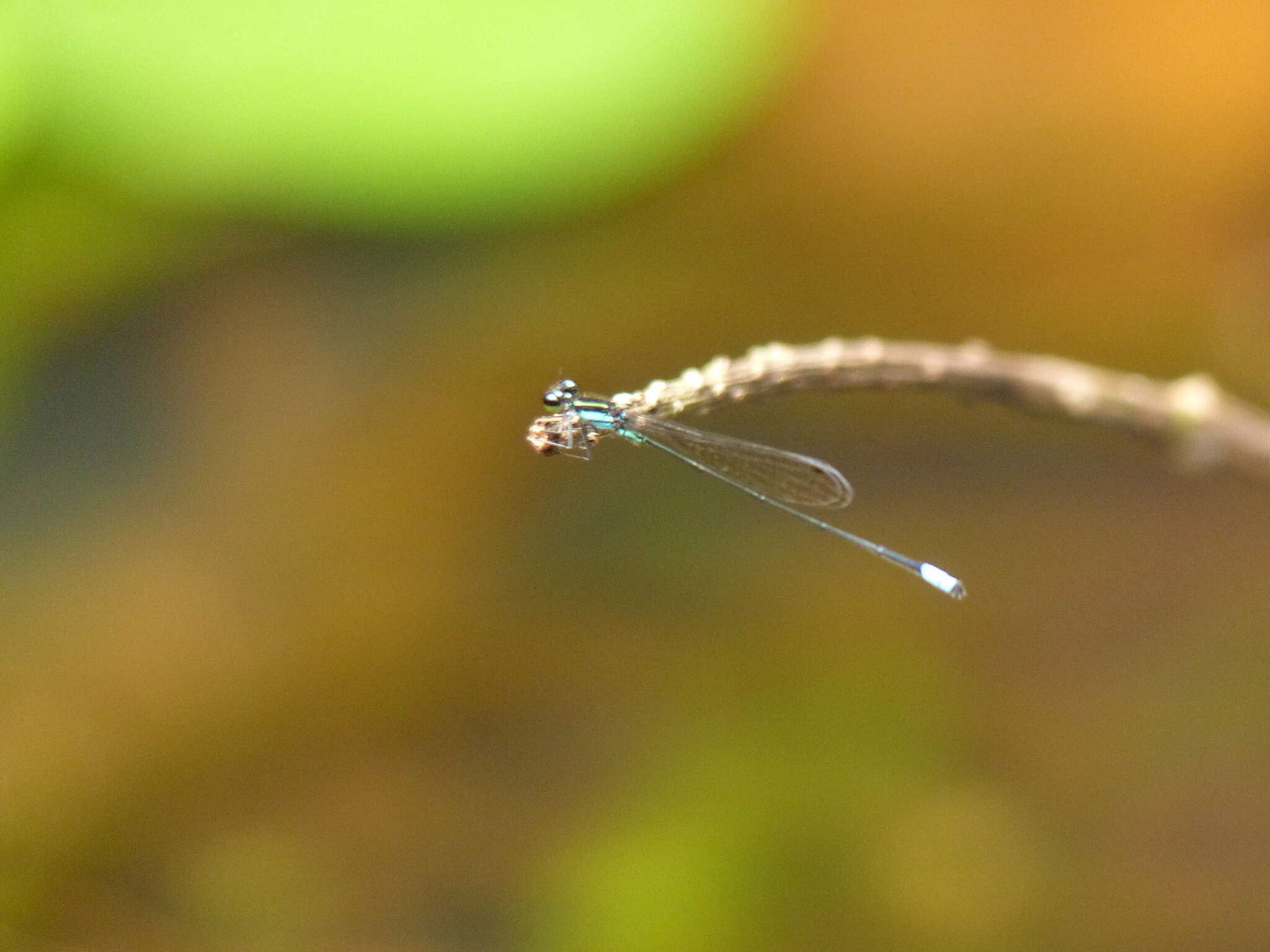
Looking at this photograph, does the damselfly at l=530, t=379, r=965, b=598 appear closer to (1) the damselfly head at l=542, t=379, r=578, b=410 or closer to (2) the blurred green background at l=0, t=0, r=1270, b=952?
(1) the damselfly head at l=542, t=379, r=578, b=410

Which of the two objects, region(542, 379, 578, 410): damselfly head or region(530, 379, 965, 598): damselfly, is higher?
region(530, 379, 965, 598): damselfly

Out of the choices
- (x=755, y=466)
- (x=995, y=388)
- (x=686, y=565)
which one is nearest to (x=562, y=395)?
(x=755, y=466)

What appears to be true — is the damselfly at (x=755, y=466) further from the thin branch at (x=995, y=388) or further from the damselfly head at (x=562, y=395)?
the thin branch at (x=995, y=388)

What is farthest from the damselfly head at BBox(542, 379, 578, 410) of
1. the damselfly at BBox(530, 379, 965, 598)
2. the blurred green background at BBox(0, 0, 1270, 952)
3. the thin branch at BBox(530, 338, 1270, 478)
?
the blurred green background at BBox(0, 0, 1270, 952)

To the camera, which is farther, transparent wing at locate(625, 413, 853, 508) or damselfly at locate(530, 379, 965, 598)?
transparent wing at locate(625, 413, 853, 508)

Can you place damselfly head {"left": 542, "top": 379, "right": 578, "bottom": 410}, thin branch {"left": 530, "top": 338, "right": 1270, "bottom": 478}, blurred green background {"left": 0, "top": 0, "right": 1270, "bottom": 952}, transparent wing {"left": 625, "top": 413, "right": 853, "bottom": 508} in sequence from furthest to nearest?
blurred green background {"left": 0, "top": 0, "right": 1270, "bottom": 952}
transparent wing {"left": 625, "top": 413, "right": 853, "bottom": 508}
damselfly head {"left": 542, "top": 379, "right": 578, "bottom": 410}
thin branch {"left": 530, "top": 338, "right": 1270, "bottom": 478}

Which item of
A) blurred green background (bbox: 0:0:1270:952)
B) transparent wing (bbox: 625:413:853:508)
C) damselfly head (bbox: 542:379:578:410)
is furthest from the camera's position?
blurred green background (bbox: 0:0:1270:952)
